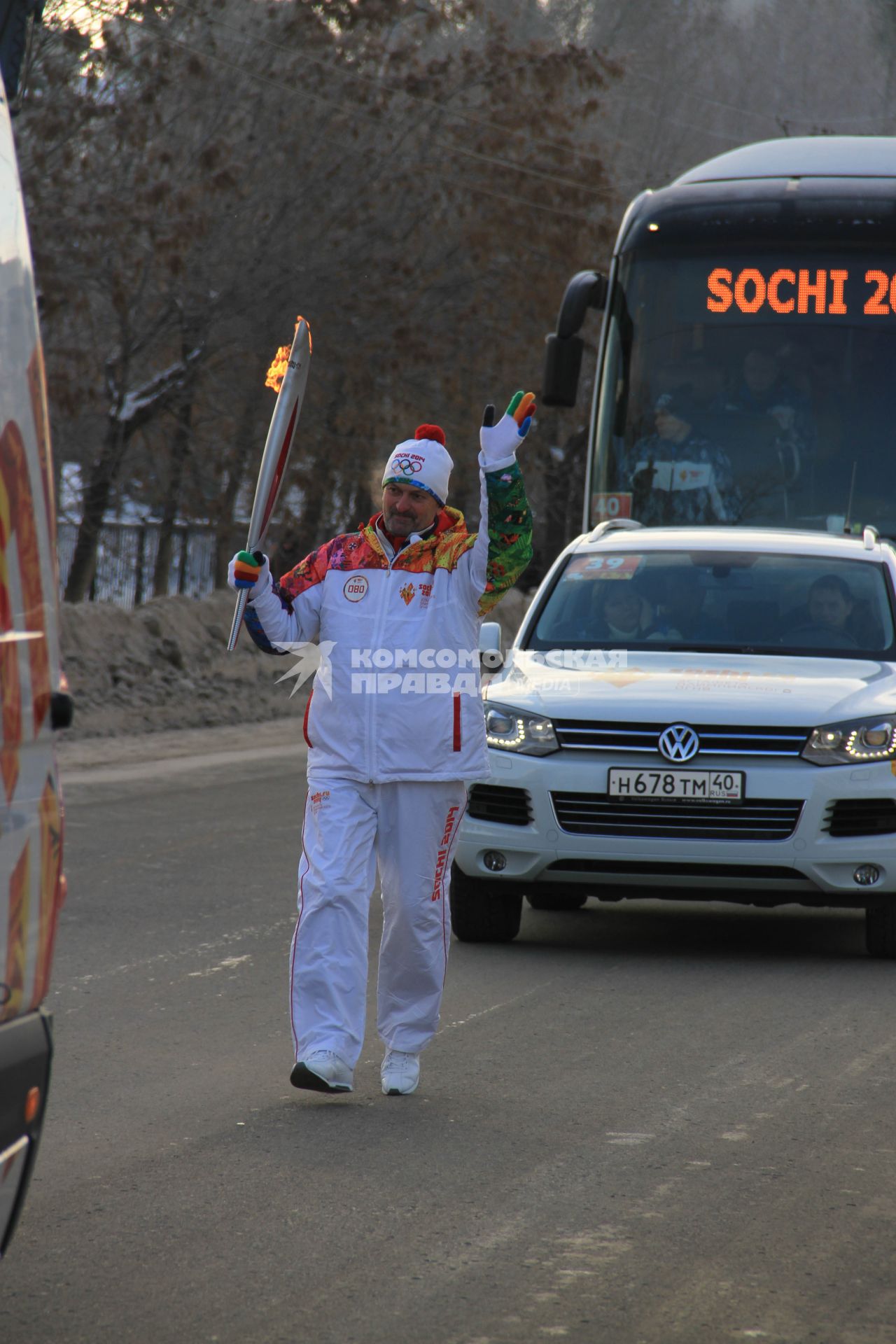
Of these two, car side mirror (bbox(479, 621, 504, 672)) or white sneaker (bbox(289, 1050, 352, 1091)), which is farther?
car side mirror (bbox(479, 621, 504, 672))

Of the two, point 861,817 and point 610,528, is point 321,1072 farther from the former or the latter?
point 610,528

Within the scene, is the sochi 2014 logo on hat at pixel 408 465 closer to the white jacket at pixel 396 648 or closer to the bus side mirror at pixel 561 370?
the white jacket at pixel 396 648

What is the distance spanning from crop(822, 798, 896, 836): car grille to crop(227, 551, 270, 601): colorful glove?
9.97 feet

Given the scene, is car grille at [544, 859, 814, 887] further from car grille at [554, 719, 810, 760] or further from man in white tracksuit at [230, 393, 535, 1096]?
man in white tracksuit at [230, 393, 535, 1096]

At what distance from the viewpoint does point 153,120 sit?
2298cm

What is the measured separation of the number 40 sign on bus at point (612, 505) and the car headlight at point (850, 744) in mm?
5735

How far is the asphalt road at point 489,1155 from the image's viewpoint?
3.96 m

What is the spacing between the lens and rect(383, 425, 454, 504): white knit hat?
566cm

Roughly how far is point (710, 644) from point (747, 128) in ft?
155

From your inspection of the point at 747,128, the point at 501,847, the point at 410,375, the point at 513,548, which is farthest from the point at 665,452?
the point at 747,128

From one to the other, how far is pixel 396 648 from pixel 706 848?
2.47 metres

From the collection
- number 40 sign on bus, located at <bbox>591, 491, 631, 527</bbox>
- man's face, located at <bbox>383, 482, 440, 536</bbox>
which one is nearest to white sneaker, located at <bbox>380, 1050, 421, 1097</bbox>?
man's face, located at <bbox>383, 482, 440, 536</bbox>

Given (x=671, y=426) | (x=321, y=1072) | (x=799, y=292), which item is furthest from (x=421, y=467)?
(x=799, y=292)

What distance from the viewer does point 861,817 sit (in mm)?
7691
